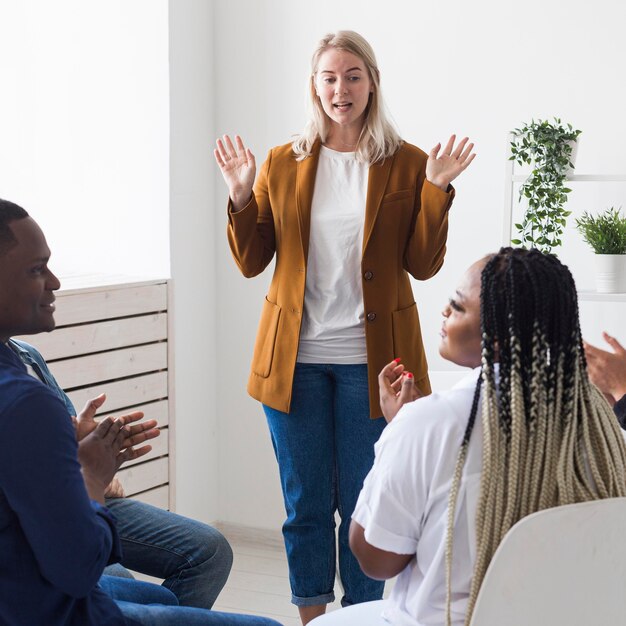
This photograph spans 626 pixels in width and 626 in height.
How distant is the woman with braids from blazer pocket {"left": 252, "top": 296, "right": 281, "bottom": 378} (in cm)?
103

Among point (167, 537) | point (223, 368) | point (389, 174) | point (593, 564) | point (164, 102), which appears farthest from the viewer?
point (223, 368)

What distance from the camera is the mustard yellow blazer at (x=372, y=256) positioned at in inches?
88.7

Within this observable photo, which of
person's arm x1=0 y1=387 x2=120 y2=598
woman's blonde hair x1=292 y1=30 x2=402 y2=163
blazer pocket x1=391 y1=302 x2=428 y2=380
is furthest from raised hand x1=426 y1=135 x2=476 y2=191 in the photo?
person's arm x1=0 y1=387 x2=120 y2=598

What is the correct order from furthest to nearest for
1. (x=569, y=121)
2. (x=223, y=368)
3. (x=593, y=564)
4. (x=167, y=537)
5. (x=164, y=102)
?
(x=223, y=368)
(x=164, y=102)
(x=569, y=121)
(x=167, y=537)
(x=593, y=564)

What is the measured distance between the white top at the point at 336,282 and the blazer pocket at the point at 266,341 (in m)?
0.07

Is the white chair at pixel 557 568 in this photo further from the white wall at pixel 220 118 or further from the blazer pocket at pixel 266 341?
the white wall at pixel 220 118

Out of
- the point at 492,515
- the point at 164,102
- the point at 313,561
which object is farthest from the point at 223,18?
the point at 492,515

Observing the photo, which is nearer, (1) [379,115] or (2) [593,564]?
(2) [593,564]

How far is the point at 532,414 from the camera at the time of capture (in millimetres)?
1217

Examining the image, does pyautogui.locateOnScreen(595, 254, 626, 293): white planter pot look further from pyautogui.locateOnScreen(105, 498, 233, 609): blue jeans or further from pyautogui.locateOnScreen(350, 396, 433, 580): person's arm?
pyautogui.locateOnScreen(350, 396, 433, 580): person's arm

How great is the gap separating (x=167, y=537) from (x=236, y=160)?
0.93 meters

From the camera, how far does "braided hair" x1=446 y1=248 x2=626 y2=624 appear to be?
1206 millimetres

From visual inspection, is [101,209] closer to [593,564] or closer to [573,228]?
[573,228]

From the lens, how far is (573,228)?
9.34 feet
